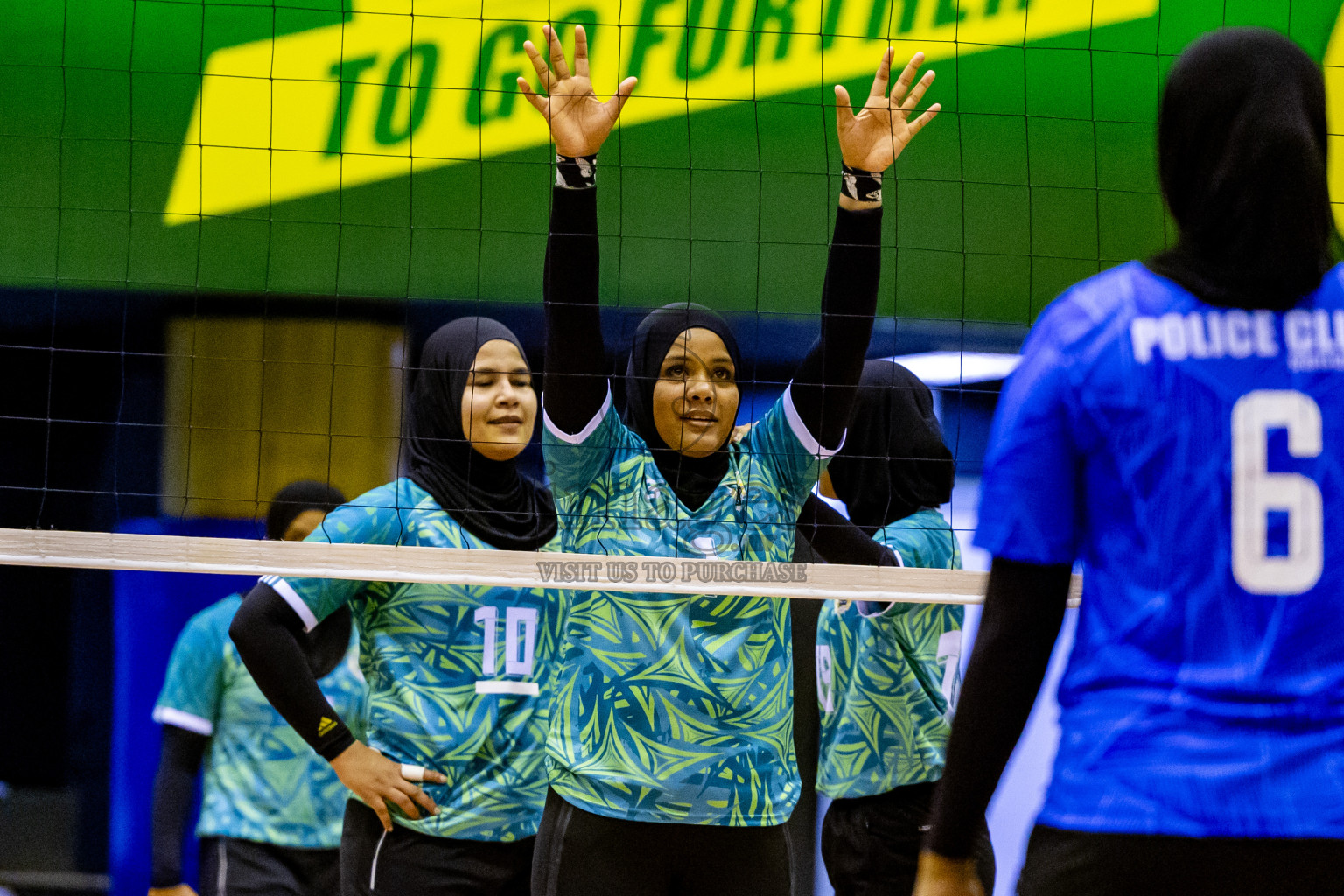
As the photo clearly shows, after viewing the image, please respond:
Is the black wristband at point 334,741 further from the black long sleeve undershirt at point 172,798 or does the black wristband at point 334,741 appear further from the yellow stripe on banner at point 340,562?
the black long sleeve undershirt at point 172,798

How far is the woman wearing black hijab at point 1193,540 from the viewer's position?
119 cm

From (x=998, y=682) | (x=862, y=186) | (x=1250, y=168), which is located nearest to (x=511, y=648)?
(x=862, y=186)

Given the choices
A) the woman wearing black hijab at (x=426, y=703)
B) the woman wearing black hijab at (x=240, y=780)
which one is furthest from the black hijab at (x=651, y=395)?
the woman wearing black hijab at (x=240, y=780)

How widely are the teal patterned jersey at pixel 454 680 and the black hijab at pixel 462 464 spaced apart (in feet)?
0.56

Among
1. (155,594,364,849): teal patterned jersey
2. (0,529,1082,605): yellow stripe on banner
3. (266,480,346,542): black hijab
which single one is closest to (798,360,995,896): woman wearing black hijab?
(0,529,1082,605): yellow stripe on banner

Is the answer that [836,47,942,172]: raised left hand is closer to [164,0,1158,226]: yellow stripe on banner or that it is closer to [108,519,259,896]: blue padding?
[164,0,1158,226]: yellow stripe on banner

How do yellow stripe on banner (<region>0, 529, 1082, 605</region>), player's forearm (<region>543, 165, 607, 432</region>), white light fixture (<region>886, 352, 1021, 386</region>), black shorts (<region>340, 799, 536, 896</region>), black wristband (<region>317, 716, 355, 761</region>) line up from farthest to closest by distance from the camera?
white light fixture (<region>886, 352, 1021, 386</region>), black wristband (<region>317, 716, 355, 761</region>), black shorts (<region>340, 799, 536, 896</region>), yellow stripe on banner (<region>0, 529, 1082, 605</region>), player's forearm (<region>543, 165, 607, 432</region>)

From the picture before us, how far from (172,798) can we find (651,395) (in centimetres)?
199

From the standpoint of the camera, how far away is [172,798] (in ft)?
12.0

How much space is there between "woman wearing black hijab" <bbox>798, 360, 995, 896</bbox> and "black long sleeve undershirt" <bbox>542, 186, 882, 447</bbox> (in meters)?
0.55

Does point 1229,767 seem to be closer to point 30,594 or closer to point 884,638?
point 884,638

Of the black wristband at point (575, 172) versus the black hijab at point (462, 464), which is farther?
the black hijab at point (462, 464)

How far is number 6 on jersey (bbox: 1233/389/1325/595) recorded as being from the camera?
4.00ft

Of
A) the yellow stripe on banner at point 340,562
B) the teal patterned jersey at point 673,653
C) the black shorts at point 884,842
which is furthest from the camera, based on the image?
the black shorts at point 884,842
